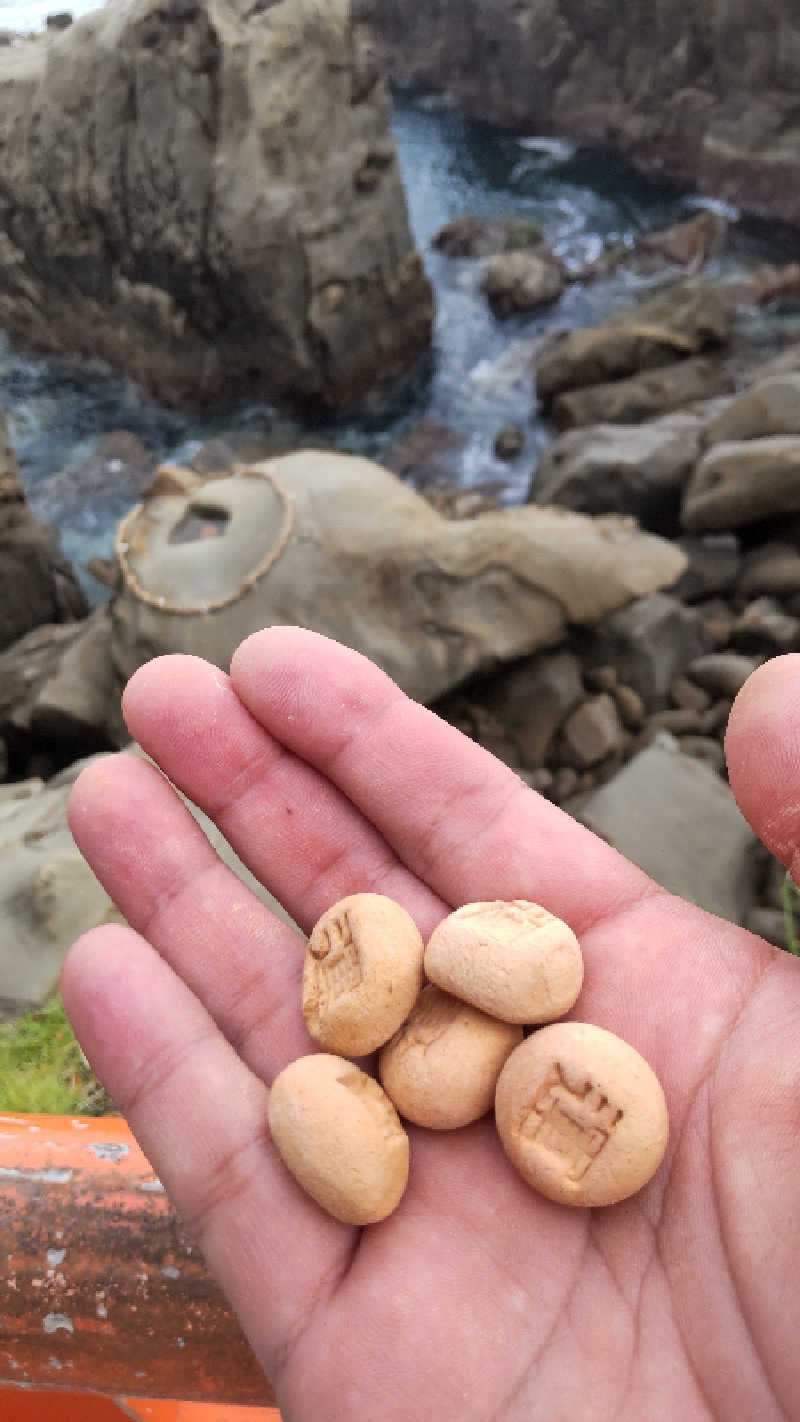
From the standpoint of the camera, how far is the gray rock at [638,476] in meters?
5.88

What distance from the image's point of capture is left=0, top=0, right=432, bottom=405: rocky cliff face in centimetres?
770

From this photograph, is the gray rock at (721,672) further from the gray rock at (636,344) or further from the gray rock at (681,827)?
the gray rock at (636,344)

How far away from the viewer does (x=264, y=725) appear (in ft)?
6.46

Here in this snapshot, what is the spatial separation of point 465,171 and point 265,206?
20.9 ft

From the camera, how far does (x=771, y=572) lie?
524 cm

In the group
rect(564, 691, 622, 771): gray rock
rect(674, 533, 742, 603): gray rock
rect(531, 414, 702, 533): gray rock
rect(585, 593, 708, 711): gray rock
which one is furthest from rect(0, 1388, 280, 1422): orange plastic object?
rect(531, 414, 702, 533): gray rock

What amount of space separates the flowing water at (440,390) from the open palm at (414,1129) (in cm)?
555

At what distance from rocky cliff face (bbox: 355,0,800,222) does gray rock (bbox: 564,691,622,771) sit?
9542mm

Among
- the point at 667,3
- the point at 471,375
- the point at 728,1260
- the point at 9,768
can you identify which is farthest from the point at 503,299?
the point at 728,1260

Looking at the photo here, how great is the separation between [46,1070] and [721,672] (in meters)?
3.27

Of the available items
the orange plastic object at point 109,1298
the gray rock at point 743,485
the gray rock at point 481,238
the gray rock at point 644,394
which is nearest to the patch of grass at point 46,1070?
the orange plastic object at point 109,1298

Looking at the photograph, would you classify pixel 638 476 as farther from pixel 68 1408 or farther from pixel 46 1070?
pixel 68 1408

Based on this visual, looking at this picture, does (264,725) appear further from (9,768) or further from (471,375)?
(471,375)

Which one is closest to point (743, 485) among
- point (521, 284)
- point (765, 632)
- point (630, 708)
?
point (765, 632)
